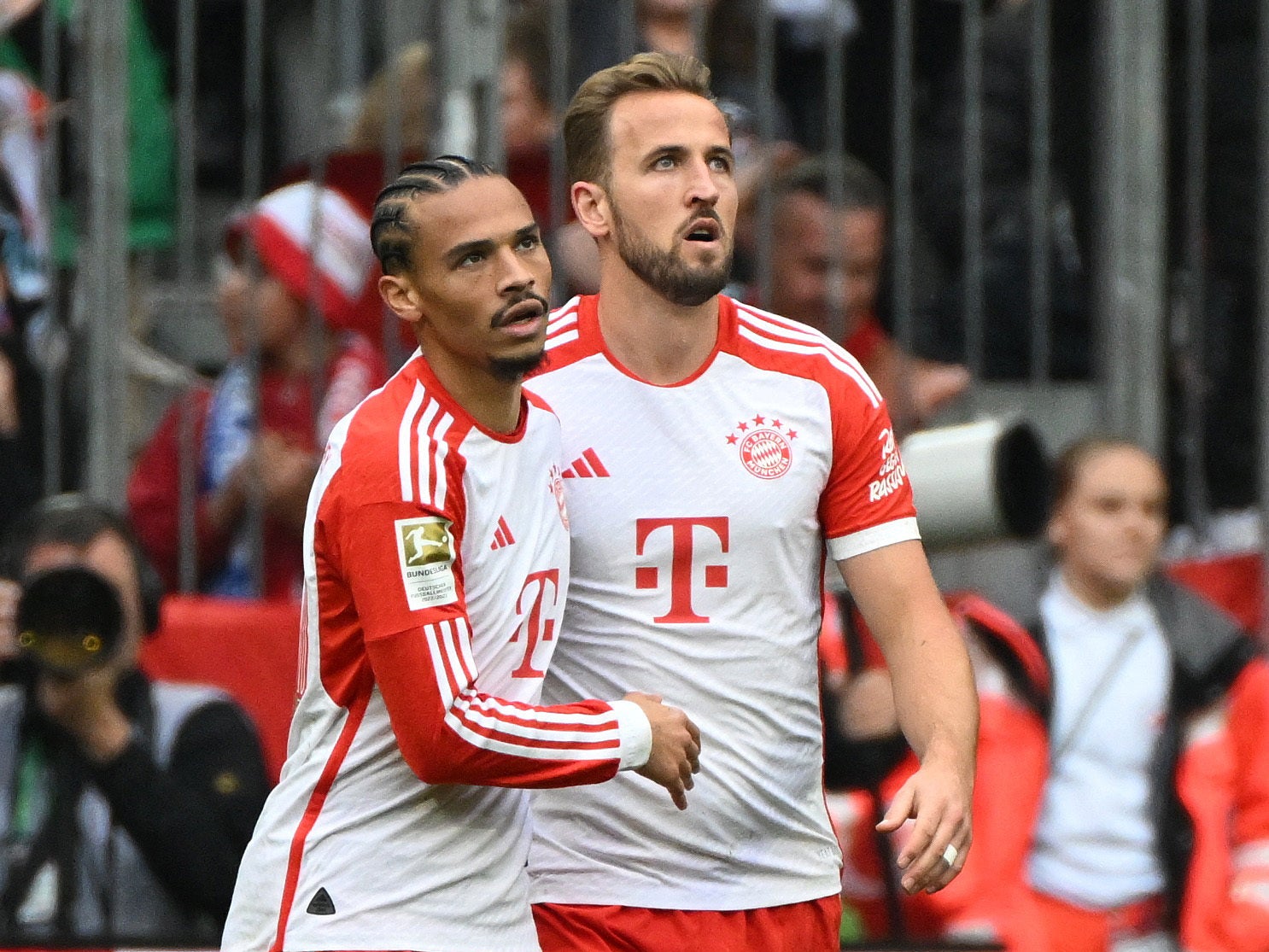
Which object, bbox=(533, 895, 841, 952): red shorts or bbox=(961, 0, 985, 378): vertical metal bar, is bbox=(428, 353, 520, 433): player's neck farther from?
bbox=(961, 0, 985, 378): vertical metal bar

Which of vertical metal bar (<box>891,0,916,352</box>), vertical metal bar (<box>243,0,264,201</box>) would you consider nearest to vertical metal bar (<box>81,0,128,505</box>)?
vertical metal bar (<box>243,0,264,201</box>)

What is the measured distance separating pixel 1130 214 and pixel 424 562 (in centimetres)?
342

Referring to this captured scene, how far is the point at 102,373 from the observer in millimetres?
5586

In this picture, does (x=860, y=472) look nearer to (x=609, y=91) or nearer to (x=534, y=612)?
(x=534, y=612)

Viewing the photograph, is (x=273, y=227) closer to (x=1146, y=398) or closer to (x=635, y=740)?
(x=1146, y=398)

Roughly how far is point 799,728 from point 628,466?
54 centimetres

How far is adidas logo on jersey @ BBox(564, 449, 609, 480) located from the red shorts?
2.36 feet

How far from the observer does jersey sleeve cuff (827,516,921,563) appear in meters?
3.58

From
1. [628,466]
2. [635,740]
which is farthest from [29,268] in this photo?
[635,740]

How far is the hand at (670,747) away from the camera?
3.16 m

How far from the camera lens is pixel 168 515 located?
18.2ft

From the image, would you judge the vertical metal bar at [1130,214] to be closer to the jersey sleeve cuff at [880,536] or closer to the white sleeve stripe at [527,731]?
the jersey sleeve cuff at [880,536]

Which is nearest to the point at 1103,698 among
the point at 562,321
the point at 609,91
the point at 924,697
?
the point at 924,697

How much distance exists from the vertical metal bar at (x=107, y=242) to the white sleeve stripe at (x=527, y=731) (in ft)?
9.00
